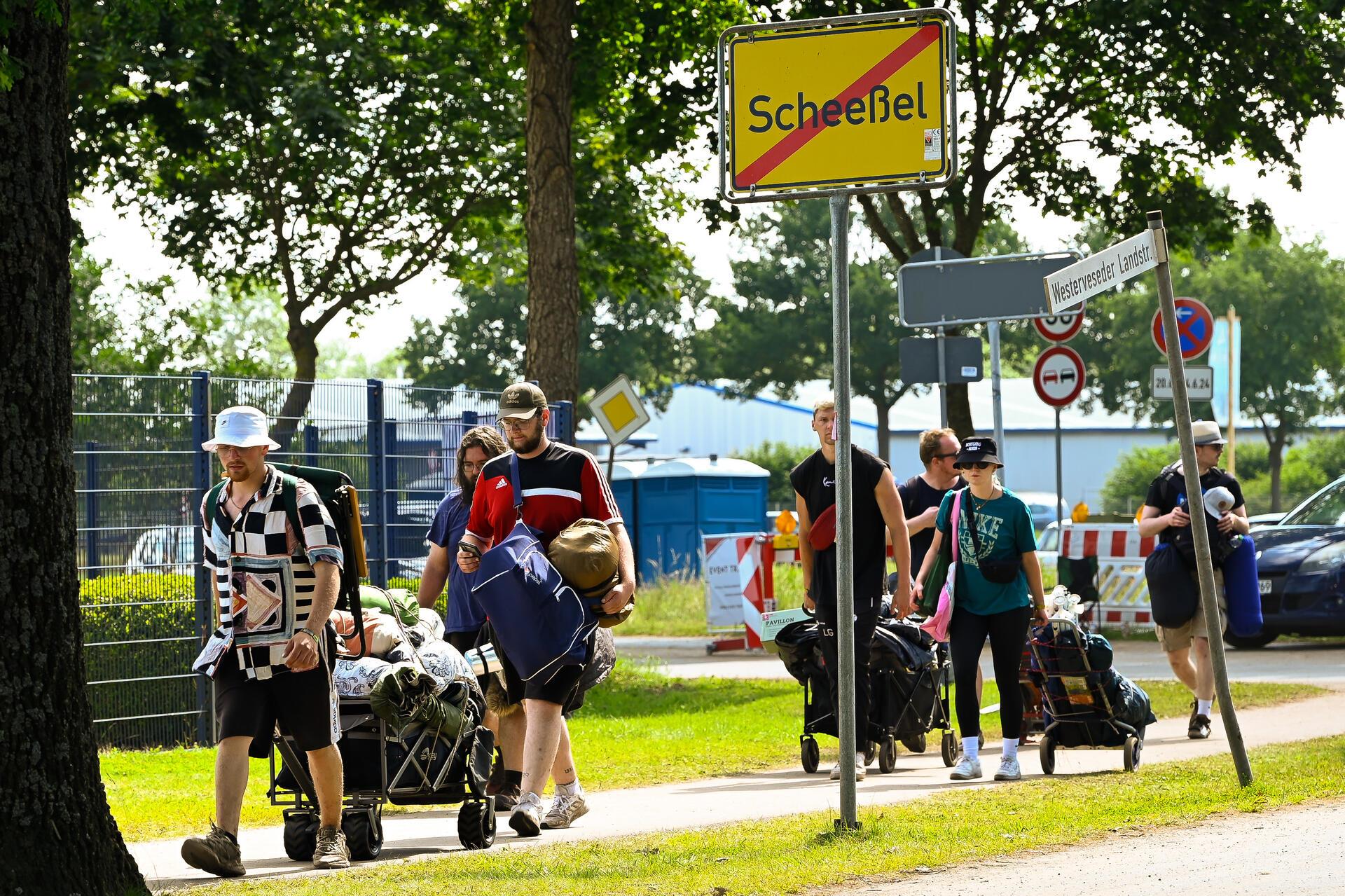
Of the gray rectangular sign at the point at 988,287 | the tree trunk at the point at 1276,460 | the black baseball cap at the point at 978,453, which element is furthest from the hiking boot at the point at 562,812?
the tree trunk at the point at 1276,460

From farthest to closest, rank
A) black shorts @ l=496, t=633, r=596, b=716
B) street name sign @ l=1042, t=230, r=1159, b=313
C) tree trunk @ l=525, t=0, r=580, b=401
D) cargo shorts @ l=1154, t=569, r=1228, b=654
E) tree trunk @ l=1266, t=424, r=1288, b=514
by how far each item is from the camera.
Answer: tree trunk @ l=1266, t=424, r=1288, b=514 < tree trunk @ l=525, t=0, r=580, b=401 < cargo shorts @ l=1154, t=569, r=1228, b=654 < street name sign @ l=1042, t=230, r=1159, b=313 < black shorts @ l=496, t=633, r=596, b=716

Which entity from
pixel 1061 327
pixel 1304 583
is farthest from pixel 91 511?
pixel 1304 583

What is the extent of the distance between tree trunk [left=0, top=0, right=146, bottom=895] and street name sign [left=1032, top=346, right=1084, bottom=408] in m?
13.4

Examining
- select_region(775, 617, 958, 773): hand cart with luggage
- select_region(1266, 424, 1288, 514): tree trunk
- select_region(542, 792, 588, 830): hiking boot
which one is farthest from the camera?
select_region(1266, 424, 1288, 514): tree trunk

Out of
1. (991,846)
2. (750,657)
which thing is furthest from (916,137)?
(750,657)

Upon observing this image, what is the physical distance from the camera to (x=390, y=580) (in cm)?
1402

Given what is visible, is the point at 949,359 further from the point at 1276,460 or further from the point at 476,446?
the point at 1276,460

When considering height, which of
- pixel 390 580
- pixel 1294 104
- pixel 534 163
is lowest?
pixel 390 580

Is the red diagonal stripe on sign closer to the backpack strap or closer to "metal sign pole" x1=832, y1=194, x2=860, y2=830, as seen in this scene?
"metal sign pole" x1=832, y1=194, x2=860, y2=830

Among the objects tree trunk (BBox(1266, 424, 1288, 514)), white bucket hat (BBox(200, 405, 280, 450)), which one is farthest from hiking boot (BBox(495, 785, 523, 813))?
tree trunk (BBox(1266, 424, 1288, 514))

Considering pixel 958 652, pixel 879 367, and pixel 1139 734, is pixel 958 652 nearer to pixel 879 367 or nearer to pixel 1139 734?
pixel 1139 734

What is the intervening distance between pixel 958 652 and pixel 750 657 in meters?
10.3

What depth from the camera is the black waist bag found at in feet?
38.9

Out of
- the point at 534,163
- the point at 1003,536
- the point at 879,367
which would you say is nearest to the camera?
the point at 1003,536
